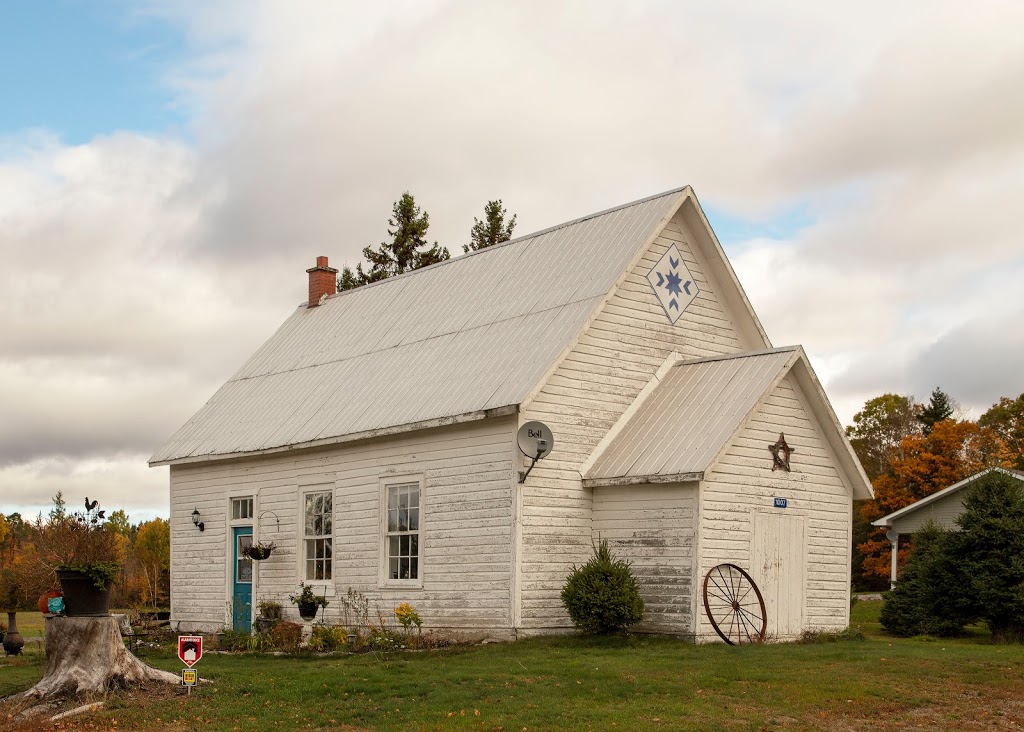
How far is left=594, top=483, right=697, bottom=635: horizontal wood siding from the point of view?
18.1m

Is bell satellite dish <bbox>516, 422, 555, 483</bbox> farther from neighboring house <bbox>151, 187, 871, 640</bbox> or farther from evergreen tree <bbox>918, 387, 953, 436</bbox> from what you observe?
evergreen tree <bbox>918, 387, 953, 436</bbox>

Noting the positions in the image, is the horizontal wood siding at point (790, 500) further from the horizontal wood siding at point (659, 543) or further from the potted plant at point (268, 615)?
the potted plant at point (268, 615)

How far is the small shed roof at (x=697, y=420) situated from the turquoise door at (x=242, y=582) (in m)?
8.55

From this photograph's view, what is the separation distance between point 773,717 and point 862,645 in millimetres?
5971

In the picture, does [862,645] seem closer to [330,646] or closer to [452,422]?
[452,422]

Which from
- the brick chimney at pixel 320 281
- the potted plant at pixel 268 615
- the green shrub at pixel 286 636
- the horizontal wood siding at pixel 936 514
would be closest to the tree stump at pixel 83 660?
the green shrub at pixel 286 636

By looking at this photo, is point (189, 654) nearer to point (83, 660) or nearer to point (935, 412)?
point (83, 660)

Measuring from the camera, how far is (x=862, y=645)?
17.9 meters

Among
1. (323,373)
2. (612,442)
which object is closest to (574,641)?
(612,442)

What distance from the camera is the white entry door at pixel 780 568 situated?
19.1 m

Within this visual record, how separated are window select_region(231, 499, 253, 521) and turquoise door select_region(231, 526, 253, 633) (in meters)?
0.22

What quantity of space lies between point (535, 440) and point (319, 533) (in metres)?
6.16

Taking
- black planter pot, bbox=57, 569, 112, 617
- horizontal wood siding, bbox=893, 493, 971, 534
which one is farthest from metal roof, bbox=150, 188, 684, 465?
horizontal wood siding, bbox=893, 493, 971, 534

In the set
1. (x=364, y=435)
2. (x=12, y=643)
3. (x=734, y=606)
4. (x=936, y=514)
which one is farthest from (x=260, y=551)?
(x=936, y=514)
